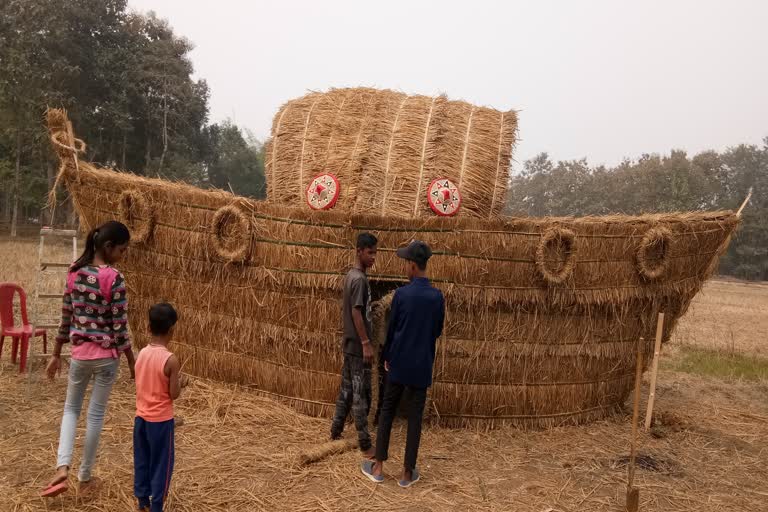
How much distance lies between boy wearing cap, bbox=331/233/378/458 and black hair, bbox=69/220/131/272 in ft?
6.37

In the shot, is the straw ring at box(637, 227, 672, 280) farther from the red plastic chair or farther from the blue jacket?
the red plastic chair

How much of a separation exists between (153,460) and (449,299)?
322 cm

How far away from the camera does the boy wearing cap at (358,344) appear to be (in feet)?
16.0

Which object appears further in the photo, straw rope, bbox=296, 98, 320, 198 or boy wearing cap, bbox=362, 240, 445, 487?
straw rope, bbox=296, 98, 320, 198

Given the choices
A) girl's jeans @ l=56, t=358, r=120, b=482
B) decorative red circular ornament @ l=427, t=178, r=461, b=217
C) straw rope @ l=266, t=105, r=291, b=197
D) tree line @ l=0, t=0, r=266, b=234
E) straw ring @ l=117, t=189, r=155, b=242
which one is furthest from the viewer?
tree line @ l=0, t=0, r=266, b=234

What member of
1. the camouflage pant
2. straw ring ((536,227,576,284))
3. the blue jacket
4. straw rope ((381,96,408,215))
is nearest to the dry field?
the camouflage pant

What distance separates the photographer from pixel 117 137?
3181 cm

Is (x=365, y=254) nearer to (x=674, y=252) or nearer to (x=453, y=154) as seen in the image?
(x=453, y=154)

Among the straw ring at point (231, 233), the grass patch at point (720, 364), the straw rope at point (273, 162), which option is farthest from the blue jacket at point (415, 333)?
the grass patch at point (720, 364)

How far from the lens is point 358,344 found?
5.01 meters

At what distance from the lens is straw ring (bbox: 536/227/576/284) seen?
572 cm

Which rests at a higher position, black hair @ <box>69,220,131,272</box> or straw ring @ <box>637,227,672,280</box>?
straw ring @ <box>637,227,672,280</box>

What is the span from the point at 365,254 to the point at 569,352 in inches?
110

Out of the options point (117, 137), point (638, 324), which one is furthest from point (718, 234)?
point (117, 137)
